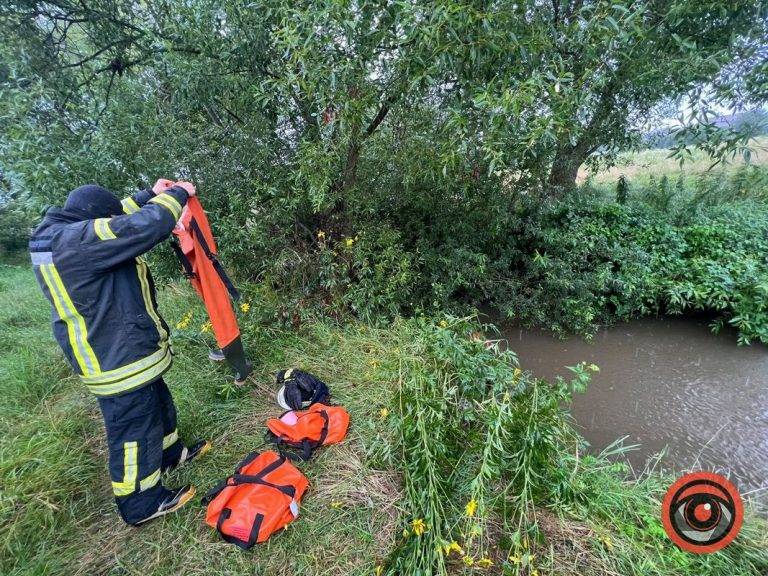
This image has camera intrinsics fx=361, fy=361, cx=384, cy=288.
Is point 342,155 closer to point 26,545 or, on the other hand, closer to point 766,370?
point 26,545

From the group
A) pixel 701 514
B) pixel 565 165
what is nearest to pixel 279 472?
pixel 701 514

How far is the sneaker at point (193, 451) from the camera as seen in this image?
2.31 meters

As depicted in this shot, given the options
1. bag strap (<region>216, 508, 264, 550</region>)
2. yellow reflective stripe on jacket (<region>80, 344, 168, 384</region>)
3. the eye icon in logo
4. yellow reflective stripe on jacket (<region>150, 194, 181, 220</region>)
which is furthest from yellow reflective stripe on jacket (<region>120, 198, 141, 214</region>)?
the eye icon in logo

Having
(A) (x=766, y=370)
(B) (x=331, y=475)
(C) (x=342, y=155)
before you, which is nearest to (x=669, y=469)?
(A) (x=766, y=370)

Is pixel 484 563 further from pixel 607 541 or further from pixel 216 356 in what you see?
pixel 216 356

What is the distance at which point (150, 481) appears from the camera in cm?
194

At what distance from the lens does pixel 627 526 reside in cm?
192

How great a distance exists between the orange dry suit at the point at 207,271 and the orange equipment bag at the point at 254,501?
3.11 feet

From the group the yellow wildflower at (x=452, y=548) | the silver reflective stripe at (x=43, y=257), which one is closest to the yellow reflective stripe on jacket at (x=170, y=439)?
the silver reflective stripe at (x=43, y=257)

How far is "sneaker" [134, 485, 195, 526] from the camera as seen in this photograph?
197 centimetres

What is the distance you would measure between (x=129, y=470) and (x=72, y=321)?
82 centimetres

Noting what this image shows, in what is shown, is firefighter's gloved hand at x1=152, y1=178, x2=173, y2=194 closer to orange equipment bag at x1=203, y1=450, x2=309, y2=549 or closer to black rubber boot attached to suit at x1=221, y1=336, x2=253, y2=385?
black rubber boot attached to suit at x1=221, y1=336, x2=253, y2=385

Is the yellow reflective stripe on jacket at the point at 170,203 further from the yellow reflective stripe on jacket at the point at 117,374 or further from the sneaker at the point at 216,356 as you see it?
the sneaker at the point at 216,356

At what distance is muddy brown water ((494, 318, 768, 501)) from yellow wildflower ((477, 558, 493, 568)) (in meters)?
1.82
